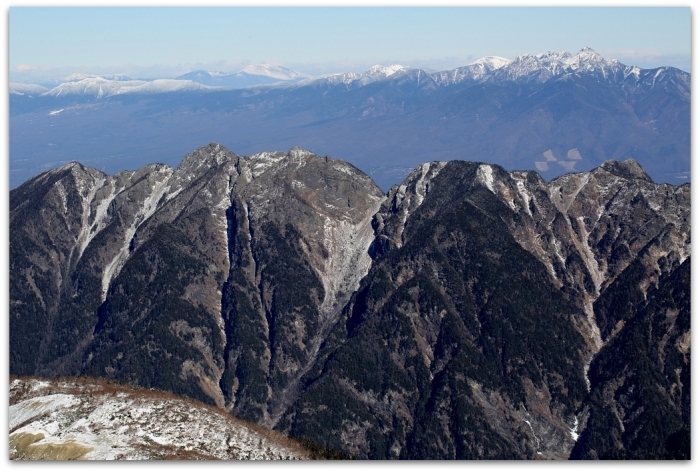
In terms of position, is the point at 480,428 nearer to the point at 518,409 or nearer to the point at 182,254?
the point at 518,409

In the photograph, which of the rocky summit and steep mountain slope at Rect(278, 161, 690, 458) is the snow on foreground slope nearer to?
the rocky summit

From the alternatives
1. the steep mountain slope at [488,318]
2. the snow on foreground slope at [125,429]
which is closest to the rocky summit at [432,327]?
the steep mountain slope at [488,318]

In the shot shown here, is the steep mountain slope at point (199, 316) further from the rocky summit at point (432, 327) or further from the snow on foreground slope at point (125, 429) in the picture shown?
the snow on foreground slope at point (125, 429)

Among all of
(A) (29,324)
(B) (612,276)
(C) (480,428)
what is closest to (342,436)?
(C) (480,428)

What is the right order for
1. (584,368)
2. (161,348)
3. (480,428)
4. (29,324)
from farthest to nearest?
(29,324)
(161,348)
(584,368)
(480,428)

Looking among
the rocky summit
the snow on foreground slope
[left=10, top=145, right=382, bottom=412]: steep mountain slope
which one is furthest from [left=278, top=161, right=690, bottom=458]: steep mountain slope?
the snow on foreground slope

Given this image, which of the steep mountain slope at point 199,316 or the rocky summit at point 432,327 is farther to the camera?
the steep mountain slope at point 199,316
